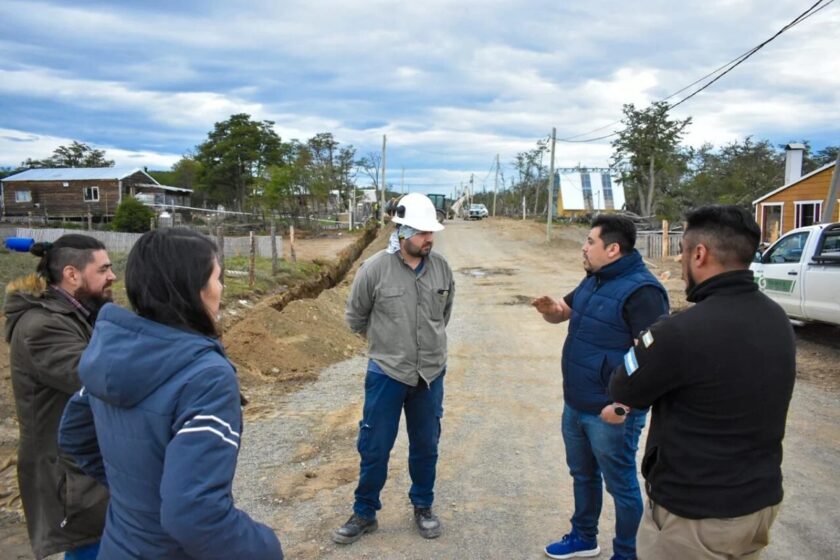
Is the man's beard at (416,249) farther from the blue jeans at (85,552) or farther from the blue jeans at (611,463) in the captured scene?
the blue jeans at (85,552)

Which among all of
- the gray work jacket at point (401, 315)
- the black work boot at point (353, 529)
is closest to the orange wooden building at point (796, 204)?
the gray work jacket at point (401, 315)

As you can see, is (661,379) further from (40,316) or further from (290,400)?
(290,400)

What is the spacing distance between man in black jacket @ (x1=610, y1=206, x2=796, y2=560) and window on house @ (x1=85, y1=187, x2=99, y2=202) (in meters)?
50.4

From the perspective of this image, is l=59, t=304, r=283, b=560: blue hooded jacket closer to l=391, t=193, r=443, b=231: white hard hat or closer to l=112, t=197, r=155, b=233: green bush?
l=391, t=193, r=443, b=231: white hard hat

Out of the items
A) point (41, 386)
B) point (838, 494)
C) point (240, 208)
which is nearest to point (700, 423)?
point (41, 386)

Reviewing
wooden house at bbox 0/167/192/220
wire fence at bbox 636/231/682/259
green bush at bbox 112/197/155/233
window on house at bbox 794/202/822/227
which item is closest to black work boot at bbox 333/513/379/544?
wire fence at bbox 636/231/682/259

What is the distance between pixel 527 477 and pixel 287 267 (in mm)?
13683

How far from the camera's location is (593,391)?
3068 millimetres

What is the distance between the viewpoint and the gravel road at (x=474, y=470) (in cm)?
363

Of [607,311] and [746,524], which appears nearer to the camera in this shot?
[746,524]

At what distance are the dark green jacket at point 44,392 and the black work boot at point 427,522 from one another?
1.83 meters

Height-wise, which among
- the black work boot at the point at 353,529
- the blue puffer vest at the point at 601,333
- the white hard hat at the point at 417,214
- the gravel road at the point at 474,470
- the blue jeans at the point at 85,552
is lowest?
the gravel road at the point at 474,470

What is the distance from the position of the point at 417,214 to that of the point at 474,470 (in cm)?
221

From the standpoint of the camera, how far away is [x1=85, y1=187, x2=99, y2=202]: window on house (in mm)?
45688
